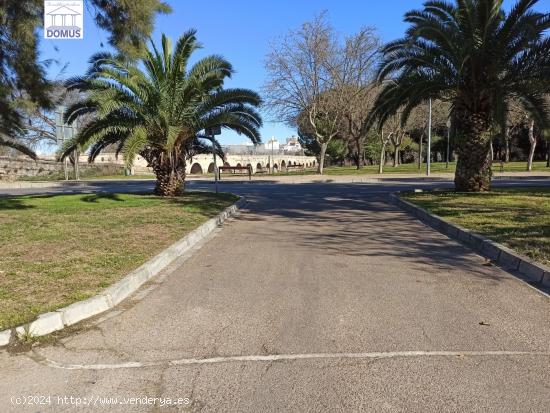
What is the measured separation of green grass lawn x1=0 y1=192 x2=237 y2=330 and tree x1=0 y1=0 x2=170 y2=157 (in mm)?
2622

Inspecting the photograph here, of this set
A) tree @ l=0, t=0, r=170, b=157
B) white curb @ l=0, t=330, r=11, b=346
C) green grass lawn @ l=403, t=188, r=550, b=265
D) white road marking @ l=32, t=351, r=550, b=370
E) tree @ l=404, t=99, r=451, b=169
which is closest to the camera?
white road marking @ l=32, t=351, r=550, b=370

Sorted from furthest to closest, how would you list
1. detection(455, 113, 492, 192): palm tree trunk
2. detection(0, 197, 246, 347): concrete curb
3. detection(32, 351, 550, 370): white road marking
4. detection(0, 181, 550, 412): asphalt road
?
detection(455, 113, 492, 192): palm tree trunk < detection(0, 197, 246, 347): concrete curb < detection(32, 351, 550, 370): white road marking < detection(0, 181, 550, 412): asphalt road

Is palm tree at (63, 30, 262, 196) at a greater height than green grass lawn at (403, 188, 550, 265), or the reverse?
palm tree at (63, 30, 262, 196)

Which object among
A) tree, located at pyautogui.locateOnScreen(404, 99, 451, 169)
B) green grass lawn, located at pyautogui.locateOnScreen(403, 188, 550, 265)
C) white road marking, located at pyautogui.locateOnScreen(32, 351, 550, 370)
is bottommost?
white road marking, located at pyautogui.locateOnScreen(32, 351, 550, 370)

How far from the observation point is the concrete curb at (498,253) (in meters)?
6.65

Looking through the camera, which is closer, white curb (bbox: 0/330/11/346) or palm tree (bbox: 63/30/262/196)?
white curb (bbox: 0/330/11/346)

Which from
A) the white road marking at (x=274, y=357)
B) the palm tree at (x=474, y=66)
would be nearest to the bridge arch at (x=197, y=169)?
the palm tree at (x=474, y=66)

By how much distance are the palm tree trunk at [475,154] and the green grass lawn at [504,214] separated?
0.67m

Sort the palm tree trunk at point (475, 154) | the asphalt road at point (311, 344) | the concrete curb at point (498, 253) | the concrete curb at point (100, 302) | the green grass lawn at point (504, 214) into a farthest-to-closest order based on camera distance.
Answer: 1. the palm tree trunk at point (475, 154)
2. the green grass lawn at point (504, 214)
3. the concrete curb at point (498, 253)
4. the concrete curb at point (100, 302)
5. the asphalt road at point (311, 344)

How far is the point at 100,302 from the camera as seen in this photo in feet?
18.2

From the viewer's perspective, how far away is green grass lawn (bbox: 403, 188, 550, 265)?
819 cm

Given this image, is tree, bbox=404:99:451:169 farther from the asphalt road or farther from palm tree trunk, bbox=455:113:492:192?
the asphalt road

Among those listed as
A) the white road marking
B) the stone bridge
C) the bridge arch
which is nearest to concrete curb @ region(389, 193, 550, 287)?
the white road marking

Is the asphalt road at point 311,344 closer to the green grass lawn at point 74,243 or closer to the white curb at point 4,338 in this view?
the white curb at point 4,338
